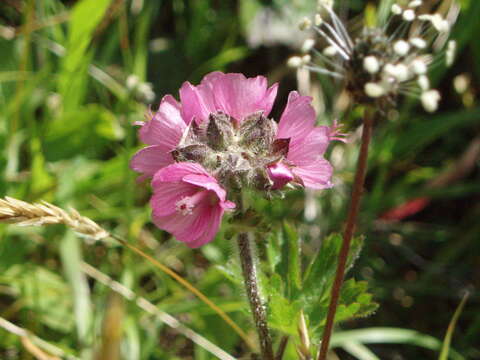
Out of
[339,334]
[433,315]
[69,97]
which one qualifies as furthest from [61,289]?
[433,315]

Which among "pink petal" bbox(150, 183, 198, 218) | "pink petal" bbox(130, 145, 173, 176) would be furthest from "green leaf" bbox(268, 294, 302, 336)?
"pink petal" bbox(130, 145, 173, 176)

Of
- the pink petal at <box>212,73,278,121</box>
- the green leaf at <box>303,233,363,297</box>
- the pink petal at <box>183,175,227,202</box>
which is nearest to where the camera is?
the pink petal at <box>183,175,227,202</box>

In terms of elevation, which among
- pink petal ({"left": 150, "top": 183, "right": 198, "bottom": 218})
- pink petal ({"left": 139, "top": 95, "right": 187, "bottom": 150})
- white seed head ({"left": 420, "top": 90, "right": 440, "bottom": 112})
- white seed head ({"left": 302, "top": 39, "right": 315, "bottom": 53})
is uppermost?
white seed head ({"left": 302, "top": 39, "right": 315, "bottom": 53})

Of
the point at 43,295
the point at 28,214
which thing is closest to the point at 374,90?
the point at 28,214

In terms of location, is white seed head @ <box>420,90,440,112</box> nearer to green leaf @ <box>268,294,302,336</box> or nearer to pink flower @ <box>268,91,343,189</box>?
pink flower @ <box>268,91,343,189</box>

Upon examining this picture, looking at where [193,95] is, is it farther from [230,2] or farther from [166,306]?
[230,2]

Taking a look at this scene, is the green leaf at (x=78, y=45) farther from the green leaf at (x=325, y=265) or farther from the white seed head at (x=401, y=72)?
the white seed head at (x=401, y=72)
